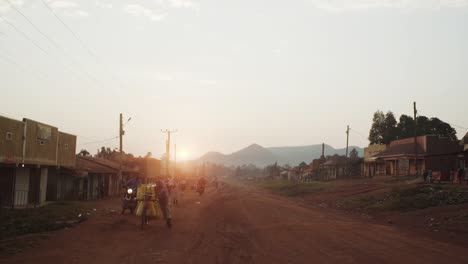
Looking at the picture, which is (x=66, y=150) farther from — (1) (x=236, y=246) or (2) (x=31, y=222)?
(1) (x=236, y=246)

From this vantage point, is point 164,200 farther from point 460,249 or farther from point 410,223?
point 410,223

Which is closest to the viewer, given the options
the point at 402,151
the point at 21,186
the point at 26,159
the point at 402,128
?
the point at 26,159

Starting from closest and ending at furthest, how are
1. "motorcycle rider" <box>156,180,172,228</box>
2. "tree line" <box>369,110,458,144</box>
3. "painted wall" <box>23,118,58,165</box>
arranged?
"motorcycle rider" <box>156,180,172,228</box>
"painted wall" <box>23,118,58,165</box>
"tree line" <box>369,110,458,144</box>

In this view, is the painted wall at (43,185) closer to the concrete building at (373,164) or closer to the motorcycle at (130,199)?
the motorcycle at (130,199)

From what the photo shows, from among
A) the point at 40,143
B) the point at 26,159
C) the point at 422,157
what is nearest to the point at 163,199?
the point at 26,159

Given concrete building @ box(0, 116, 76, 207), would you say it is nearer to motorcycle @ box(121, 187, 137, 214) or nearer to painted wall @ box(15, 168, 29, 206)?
painted wall @ box(15, 168, 29, 206)

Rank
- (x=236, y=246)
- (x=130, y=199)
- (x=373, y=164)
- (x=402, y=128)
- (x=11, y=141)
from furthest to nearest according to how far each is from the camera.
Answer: (x=402, y=128) < (x=373, y=164) < (x=11, y=141) < (x=130, y=199) < (x=236, y=246)

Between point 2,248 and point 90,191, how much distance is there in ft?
103

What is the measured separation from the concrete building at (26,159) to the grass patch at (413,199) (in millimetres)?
20277

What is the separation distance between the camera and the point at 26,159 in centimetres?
2689

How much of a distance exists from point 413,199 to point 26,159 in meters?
22.5

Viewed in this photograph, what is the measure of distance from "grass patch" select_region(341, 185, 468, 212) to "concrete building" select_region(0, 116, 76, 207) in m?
20.3

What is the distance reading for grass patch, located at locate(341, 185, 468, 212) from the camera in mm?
25266

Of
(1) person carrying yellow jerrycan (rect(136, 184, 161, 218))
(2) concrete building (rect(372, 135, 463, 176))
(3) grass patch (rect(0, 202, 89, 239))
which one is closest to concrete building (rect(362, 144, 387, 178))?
(2) concrete building (rect(372, 135, 463, 176))
